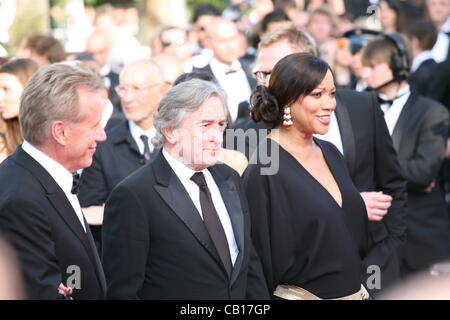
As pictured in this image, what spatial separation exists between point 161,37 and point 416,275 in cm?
618

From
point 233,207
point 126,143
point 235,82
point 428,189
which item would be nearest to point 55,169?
point 233,207

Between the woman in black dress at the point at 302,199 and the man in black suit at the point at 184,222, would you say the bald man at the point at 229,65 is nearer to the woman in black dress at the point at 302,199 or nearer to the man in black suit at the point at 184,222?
the woman in black dress at the point at 302,199

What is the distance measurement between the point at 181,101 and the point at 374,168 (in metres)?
1.65

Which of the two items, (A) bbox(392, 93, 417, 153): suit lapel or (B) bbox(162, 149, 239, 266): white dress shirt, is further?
(A) bbox(392, 93, 417, 153): suit lapel

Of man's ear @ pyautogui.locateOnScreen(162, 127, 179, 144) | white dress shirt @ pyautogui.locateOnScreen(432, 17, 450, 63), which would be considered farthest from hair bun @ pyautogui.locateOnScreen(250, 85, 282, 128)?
white dress shirt @ pyautogui.locateOnScreen(432, 17, 450, 63)

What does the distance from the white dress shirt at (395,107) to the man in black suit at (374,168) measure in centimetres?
170

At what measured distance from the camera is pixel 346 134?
5.40m

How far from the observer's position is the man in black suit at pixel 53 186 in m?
3.71

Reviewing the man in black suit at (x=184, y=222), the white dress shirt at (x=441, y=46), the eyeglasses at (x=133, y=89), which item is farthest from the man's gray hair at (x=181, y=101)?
the white dress shirt at (x=441, y=46)

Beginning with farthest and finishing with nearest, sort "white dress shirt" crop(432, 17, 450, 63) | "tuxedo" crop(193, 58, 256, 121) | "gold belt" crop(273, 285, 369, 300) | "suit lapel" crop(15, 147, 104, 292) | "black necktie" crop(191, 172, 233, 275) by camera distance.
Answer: "white dress shirt" crop(432, 17, 450, 63), "tuxedo" crop(193, 58, 256, 121), "gold belt" crop(273, 285, 369, 300), "black necktie" crop(191, 172, 233, 275), "suit lapel" crop(15, 147, 104, 292)

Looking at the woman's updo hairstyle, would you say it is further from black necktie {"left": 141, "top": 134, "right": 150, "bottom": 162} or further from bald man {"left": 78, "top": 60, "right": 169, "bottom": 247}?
black necktie {"left": 141, "top": 134, "right": 150, "bottom": 162}

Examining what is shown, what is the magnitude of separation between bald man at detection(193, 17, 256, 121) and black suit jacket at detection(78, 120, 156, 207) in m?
1.39

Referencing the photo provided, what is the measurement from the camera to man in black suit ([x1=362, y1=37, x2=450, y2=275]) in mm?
7199

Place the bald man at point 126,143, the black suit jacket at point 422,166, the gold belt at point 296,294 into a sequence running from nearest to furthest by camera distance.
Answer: the gold belt at point 296,294 < the bald man at point 126,143 < the black suit jacket at point 422,166
